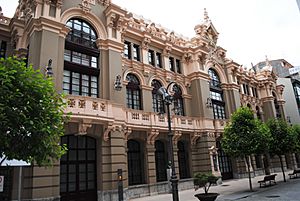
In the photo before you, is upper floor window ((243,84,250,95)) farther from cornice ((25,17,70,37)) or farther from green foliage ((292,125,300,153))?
cornice ((25,17,70,37))

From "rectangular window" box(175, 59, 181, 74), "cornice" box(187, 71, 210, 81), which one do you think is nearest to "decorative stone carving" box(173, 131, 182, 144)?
"cornice" box(187, 71, 210, 81)

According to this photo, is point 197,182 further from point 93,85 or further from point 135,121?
point 93,85

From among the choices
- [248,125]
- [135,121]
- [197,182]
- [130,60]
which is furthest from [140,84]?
[197,182]

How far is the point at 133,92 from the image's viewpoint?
22.6 meters

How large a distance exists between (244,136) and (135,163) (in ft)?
31.3

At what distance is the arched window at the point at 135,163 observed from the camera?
20828mm

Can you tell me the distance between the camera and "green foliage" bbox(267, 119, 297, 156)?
2577cm

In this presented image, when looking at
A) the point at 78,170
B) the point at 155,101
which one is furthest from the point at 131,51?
the point at 78,170

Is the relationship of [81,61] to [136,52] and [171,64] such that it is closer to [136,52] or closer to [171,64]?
[136,52]

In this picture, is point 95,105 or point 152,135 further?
point 152,135

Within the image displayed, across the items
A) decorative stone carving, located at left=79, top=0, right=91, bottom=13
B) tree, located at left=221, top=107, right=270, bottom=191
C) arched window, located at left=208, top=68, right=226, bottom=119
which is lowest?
tree, located at left=221, top=107, right=270, bottom=191

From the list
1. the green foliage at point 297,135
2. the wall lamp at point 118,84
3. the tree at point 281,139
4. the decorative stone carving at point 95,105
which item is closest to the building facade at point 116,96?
the wall lamp at point 118,84

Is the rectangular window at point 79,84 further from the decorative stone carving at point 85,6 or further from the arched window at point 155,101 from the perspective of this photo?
the arched window at point 155,101

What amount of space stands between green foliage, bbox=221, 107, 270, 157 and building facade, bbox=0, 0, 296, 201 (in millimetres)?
4907
